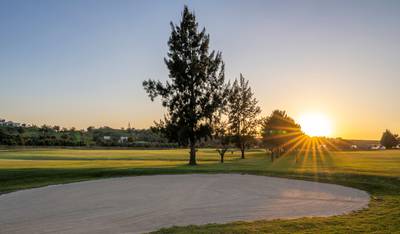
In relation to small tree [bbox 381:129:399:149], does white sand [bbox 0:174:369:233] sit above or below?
below

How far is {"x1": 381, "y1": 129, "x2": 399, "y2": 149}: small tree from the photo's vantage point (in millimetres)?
115875

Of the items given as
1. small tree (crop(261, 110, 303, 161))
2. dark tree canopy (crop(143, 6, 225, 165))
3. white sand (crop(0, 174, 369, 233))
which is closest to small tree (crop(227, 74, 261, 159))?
small tree (crop(261, 110, 303, 161))

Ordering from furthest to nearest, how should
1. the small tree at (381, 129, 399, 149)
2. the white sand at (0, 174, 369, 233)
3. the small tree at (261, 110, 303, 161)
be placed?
1. the small tree at (381, 129, 399, 149)
2. the small tree at (261, 110, 303, 161)
3. the white sand at (0, 174, 369, 233)

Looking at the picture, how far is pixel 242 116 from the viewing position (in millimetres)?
71875

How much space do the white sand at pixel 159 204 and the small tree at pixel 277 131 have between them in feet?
126

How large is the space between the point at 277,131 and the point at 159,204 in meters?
50.3

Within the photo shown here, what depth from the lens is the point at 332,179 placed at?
26.3 m

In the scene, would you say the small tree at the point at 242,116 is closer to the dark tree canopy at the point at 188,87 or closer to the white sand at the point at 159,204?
the dark tree canopy at the point at 188,87

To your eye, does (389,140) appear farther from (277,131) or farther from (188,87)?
(188,87)

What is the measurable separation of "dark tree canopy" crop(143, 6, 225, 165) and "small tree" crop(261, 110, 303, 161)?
20207 mm

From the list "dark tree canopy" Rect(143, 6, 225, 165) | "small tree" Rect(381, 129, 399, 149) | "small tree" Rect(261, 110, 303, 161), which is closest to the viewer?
"dark tree canopy" Rect(143, 6, 225, 165)

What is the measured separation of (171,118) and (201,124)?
339 cm

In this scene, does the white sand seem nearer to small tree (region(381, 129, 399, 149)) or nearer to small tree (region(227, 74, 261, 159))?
small tree (region(227, 74, 261, 159))

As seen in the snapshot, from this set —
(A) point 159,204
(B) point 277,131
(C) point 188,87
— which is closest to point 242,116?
(B) point 277,131
